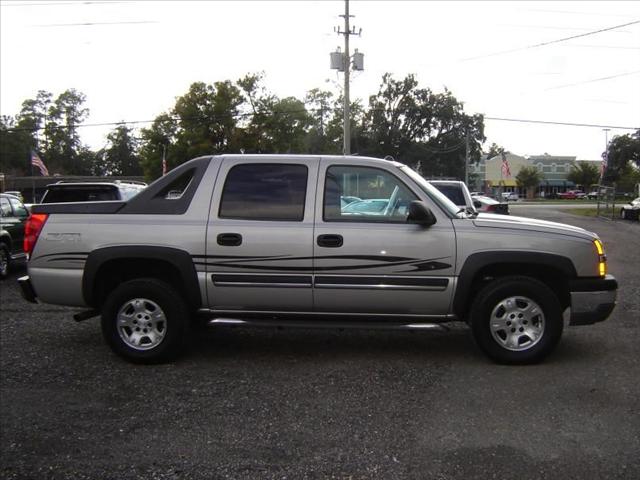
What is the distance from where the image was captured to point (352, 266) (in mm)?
4914

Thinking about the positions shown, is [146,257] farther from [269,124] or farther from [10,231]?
[269,124]

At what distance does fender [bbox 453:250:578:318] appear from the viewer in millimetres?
4871

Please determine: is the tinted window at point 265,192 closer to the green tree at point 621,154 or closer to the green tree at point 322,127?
the green tree at point 322,127

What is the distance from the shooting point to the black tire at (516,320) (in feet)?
16.1

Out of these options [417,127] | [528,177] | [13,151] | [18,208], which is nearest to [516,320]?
[18,208]

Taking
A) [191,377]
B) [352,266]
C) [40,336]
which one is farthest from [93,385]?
[352,266]

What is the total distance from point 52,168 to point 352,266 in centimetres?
10021

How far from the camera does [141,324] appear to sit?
5125 millimetres

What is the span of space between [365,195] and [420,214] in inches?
26.3

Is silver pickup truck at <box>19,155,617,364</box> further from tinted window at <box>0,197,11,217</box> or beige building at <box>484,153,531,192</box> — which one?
beige building at <box>484,153,531,192</box>

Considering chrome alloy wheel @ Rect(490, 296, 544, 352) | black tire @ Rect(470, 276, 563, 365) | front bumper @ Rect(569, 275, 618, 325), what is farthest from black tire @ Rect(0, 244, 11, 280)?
front bumper @ Rect(569, 275, 618, 325)

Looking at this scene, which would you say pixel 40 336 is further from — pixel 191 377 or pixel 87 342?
pixel 191 377

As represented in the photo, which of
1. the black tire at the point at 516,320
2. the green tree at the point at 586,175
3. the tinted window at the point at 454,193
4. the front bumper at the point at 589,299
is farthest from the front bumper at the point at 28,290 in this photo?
the green tree at the point at 586,175

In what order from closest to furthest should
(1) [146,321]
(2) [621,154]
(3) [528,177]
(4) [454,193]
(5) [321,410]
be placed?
(5) [321,410] < (1) [146,321] < (4) [454,193] < (2) [621,154] < (3) [528,177]
